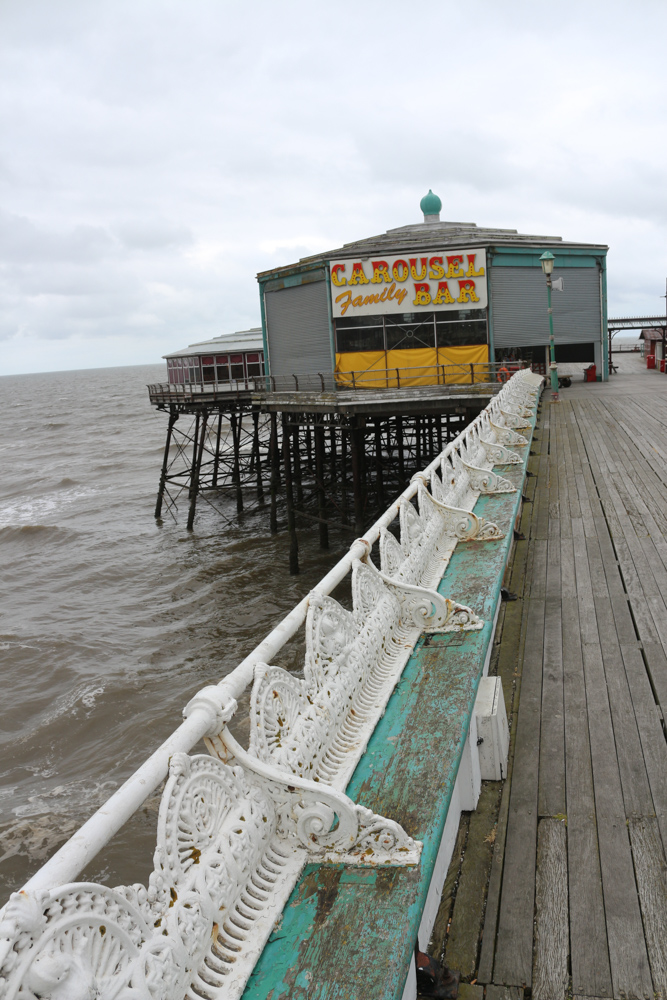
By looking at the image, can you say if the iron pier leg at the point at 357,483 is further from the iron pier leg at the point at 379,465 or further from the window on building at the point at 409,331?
the window on building at the point at 409,331

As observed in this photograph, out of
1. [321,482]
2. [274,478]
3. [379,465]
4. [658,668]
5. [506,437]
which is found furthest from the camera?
[274,478]

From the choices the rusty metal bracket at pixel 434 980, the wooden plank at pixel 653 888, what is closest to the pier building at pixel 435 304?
the wooden plank at pixel 653 888

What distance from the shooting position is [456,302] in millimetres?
23781

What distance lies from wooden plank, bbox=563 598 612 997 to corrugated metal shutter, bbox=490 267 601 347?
69.5ft

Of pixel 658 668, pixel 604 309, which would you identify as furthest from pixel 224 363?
pixel 658 668

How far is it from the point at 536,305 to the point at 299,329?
25.2 feet

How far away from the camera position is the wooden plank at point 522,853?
2.52 metres

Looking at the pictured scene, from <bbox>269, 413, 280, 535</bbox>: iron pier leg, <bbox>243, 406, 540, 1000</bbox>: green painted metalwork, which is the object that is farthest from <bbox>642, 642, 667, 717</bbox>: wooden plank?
<bbox>269, 413, 280, 535</bbox>: iron pier leg

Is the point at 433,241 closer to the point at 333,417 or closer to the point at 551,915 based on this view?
the point at 333,417

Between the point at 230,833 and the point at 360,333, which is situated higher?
the point at 360,333

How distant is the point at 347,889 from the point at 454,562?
3297mm

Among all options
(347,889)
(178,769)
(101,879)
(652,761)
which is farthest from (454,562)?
(101,879)

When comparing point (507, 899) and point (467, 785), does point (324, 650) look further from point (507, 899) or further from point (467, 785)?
point (507, 899)

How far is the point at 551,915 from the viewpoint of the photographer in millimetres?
2691
